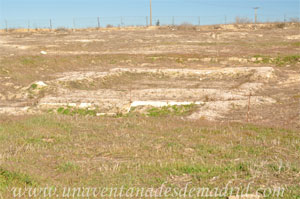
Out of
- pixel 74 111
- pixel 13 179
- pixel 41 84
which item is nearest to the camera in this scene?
pixel 13 179

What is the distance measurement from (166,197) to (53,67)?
2240cm

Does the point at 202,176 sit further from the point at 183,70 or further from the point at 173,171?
the point at 183,70

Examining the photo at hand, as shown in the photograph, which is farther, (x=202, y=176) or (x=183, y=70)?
(x=183, y=70)

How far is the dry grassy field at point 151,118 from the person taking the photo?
7074mm

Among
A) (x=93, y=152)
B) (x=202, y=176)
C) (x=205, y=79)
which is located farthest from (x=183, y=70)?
(x=202, y=176)

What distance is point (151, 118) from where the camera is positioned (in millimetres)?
14102

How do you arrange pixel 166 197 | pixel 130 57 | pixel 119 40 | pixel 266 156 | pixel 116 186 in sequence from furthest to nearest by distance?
pixel 119 40
pixel 130 57
pixel 266 156
pixel 116 186
pixel 166 197

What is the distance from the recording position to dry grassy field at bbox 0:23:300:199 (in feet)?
23.2

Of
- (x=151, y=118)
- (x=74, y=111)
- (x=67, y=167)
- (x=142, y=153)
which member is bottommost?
(x=74, y=111)

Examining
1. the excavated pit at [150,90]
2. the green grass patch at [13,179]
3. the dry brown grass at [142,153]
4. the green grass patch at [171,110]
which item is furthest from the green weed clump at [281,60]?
the green grass patch at [13,179]

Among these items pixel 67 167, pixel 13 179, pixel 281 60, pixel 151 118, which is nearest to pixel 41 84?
pixel 151 118

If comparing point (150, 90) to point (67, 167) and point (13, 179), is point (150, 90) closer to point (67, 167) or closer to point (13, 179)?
point (67, 167)

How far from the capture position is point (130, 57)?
3048 cm

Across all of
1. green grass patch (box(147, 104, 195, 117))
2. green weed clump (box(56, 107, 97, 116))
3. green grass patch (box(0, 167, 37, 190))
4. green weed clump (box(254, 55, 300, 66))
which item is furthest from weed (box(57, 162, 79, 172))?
green weed clump (box(254, 55, 300, 66))
